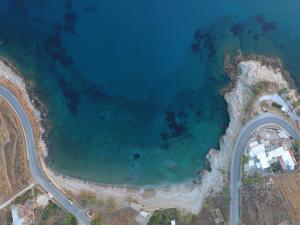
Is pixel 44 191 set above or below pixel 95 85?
below

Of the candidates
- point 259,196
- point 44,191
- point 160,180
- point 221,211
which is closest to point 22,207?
point 44,191

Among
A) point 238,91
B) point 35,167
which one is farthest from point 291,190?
point 35,167

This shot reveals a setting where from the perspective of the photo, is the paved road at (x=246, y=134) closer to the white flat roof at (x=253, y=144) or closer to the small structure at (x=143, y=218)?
the white flat roof at (x=253, y=144)

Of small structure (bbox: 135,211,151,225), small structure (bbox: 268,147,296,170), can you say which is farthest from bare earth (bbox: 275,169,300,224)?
small structure (bbox: 135,211,151,225)

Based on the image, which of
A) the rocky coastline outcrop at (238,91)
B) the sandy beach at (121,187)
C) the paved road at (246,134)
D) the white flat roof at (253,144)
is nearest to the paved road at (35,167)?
the sandy beach at (121,187)

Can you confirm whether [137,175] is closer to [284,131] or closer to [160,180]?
[160,180]

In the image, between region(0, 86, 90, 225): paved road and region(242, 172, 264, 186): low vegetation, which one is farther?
region(0, 86, 90, 225): paved road

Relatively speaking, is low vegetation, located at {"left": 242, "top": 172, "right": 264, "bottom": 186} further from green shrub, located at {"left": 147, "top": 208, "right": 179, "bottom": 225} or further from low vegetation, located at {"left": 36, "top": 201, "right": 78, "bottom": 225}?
low vegetation, located at {"left": 36, "top": 201, "right": 78, "bottom": 225}
